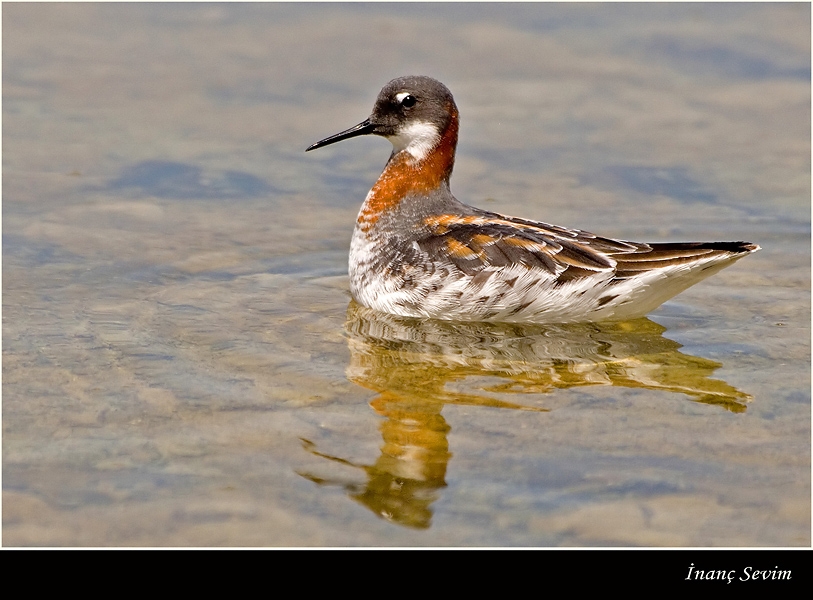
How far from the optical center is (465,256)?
855 cm

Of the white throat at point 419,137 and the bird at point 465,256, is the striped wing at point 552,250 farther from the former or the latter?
the white throat at point 419,137

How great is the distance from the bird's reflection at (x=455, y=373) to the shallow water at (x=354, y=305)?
25 mm

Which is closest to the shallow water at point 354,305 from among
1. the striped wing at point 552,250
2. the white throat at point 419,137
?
the striped wing at point 552,250

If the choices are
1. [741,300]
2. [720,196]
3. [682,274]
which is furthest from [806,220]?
[682,274]

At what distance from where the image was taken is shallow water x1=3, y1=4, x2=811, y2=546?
610 cm

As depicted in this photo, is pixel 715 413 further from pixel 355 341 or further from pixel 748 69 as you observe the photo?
pixel 748 69

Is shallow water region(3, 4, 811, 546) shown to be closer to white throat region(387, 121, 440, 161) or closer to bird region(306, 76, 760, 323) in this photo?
bird region(306, 76, 760, 323)

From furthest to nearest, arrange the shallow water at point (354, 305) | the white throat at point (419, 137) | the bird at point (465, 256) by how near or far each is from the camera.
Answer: the white throat at point (419, 137), the bird at point (465, 256), the shallow water at point (354, 305)

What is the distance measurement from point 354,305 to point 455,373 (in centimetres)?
163

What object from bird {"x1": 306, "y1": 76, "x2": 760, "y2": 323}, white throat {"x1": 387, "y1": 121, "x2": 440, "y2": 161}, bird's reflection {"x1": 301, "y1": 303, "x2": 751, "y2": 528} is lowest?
bird's reflection {"x1": 301, "y1": 303, "x2": 751, "y2": 528}

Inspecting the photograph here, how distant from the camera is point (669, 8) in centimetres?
1535

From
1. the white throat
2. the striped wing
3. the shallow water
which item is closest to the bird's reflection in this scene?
the shallow water

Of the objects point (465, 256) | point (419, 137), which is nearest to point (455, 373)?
point (465, 256)

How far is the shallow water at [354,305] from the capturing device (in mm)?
6098
